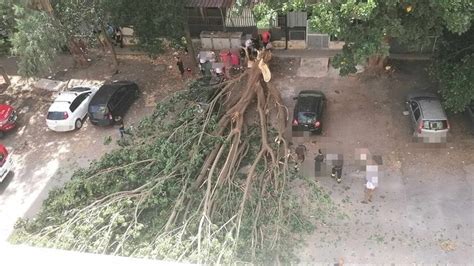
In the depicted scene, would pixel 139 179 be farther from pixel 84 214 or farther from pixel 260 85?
pixel 260 85

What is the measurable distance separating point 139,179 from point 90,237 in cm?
248

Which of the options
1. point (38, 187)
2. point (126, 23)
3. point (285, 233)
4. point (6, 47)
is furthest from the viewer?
point (6, 47)

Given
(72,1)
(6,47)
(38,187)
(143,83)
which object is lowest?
(38,187)

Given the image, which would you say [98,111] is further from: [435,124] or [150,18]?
[435,124]

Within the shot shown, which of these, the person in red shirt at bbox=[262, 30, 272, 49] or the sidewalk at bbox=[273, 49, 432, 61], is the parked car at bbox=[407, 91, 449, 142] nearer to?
the sidewalk at bbox=[273, 49, 432, 61]

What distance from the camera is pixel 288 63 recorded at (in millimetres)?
20453

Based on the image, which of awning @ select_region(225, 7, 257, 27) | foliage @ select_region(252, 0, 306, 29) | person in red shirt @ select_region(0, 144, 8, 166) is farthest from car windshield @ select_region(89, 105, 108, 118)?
foliage @ select_region(252, 0, 306, 29)

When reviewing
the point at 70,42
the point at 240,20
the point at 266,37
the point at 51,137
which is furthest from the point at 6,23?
the point at 266,37

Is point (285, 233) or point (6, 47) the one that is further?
point (6, 47)

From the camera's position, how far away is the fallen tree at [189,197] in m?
11.6

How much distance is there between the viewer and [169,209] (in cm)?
1289

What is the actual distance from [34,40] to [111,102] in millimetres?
3527

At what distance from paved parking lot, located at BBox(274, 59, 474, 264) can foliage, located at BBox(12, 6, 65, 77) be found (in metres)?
9.16

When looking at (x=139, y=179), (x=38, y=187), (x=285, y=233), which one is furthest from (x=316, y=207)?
(x=38, y=187)
